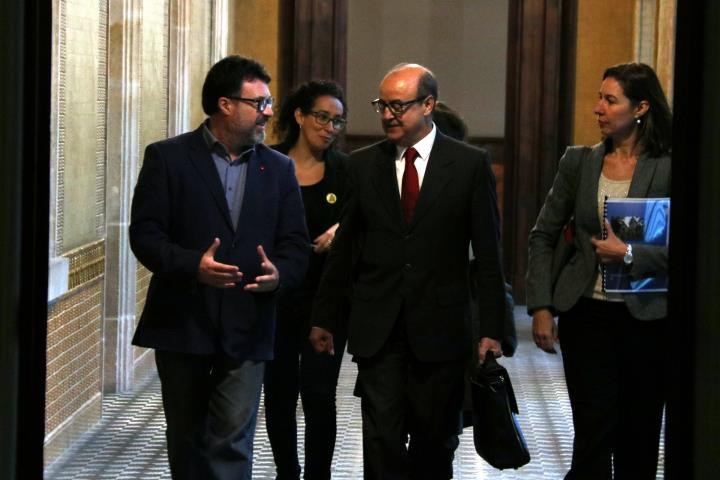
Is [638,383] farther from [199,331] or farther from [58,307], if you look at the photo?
[58,307]

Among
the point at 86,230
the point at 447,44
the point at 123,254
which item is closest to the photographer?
the point at 86,230

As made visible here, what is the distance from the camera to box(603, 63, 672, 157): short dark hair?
5738 millimetres

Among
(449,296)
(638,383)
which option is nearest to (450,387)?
(449,296)

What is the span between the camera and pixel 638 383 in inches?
224

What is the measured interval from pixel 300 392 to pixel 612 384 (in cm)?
156

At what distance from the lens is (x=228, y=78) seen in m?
5.75

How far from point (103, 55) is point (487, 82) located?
1003 cm

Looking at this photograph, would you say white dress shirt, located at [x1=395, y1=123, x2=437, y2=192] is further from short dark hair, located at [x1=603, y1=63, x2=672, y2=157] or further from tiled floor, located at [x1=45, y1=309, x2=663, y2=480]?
tiled floor, located at [x1=45, y1=309, x2=663, y2=480]

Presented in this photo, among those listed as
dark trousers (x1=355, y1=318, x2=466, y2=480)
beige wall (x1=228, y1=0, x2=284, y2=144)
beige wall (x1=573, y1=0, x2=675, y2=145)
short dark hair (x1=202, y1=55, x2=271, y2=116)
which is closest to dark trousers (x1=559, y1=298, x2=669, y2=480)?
dark trousers (x1=355, y1=318, x2=466, y2=480)

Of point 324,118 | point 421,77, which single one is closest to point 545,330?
point 421,77

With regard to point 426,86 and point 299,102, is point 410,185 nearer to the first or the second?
point 426,86

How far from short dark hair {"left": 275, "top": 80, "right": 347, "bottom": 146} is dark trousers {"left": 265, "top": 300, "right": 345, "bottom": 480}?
874 millimetres

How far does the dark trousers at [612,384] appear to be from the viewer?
566 cm

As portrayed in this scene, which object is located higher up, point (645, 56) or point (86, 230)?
point (645, 56)
